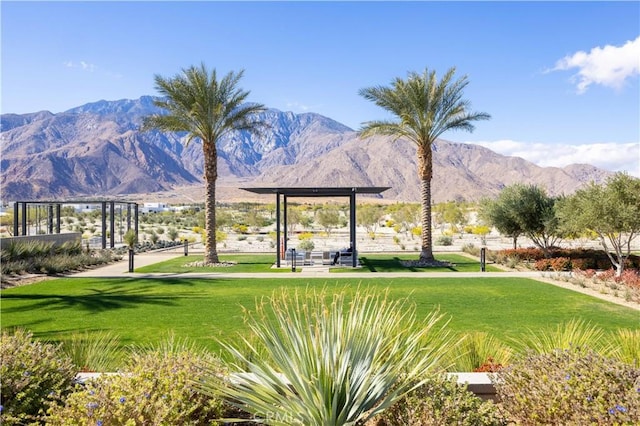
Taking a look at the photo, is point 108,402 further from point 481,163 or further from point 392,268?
point 481,163

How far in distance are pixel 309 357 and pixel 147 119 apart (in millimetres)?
21360

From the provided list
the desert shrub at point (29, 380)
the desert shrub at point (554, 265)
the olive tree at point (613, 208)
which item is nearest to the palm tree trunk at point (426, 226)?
the desert shrub at point (554, 265)

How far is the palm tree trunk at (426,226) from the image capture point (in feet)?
70.8

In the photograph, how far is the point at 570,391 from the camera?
3398mm

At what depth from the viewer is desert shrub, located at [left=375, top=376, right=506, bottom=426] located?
333 centimetres

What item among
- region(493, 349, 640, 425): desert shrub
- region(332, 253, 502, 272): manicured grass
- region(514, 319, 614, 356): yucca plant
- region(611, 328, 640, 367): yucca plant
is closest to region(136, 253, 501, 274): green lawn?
region(332, 253, 502, 272): manicured grass

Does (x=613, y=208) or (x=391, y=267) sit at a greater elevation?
(x=613, y=208)

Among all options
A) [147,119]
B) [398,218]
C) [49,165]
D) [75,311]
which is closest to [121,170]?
[49,165]

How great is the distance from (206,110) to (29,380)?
19.3 meters

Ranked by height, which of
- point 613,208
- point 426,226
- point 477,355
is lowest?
point 477,355

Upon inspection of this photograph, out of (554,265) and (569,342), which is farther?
(554,265)

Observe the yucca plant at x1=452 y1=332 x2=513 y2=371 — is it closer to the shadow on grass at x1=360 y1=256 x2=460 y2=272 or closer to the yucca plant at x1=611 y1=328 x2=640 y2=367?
the yucca plant at x1=611 y1=328 x2=640 y2=367

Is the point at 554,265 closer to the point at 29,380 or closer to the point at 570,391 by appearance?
the point at 570,391

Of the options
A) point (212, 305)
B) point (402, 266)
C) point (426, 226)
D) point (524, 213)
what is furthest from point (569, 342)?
point (524, 213)
